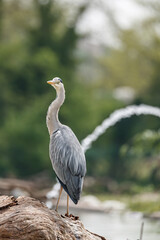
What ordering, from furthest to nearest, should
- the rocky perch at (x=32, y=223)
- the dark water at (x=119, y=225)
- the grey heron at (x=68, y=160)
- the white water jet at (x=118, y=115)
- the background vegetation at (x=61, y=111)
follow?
the background vegetation at (x=61, y=111) < the white water jet at (x=118, y=115) < the dark water at (x=119, y=225) < the grey heron at (x=68, y=160) < the rocky perch at (x=32, y=223)

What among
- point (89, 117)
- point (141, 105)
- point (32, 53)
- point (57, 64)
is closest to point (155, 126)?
point (141, 105)

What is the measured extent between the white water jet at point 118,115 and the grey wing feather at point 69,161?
9.85 metres

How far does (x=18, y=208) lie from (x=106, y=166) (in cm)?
1257

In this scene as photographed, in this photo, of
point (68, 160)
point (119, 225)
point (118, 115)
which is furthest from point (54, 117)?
point (118, 115)

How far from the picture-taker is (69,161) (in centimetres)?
526

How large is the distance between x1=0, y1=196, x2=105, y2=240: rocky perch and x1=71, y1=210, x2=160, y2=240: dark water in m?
3.07

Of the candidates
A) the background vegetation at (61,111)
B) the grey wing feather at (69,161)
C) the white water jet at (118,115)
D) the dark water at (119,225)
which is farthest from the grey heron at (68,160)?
the white water jet at (118,115)

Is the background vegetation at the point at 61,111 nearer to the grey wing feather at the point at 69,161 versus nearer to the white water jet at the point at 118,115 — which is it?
the white water jet at the point at 118,115

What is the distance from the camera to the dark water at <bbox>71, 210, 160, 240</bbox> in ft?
28.3

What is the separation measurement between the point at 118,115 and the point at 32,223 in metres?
12.2

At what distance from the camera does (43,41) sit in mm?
19703

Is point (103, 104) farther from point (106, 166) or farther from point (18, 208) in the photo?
point (18, 208)

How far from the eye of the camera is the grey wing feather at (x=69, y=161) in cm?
522

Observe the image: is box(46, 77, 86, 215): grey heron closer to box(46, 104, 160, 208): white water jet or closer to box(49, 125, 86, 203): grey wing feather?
box(49, 125, 86, 203): grey wing feather
